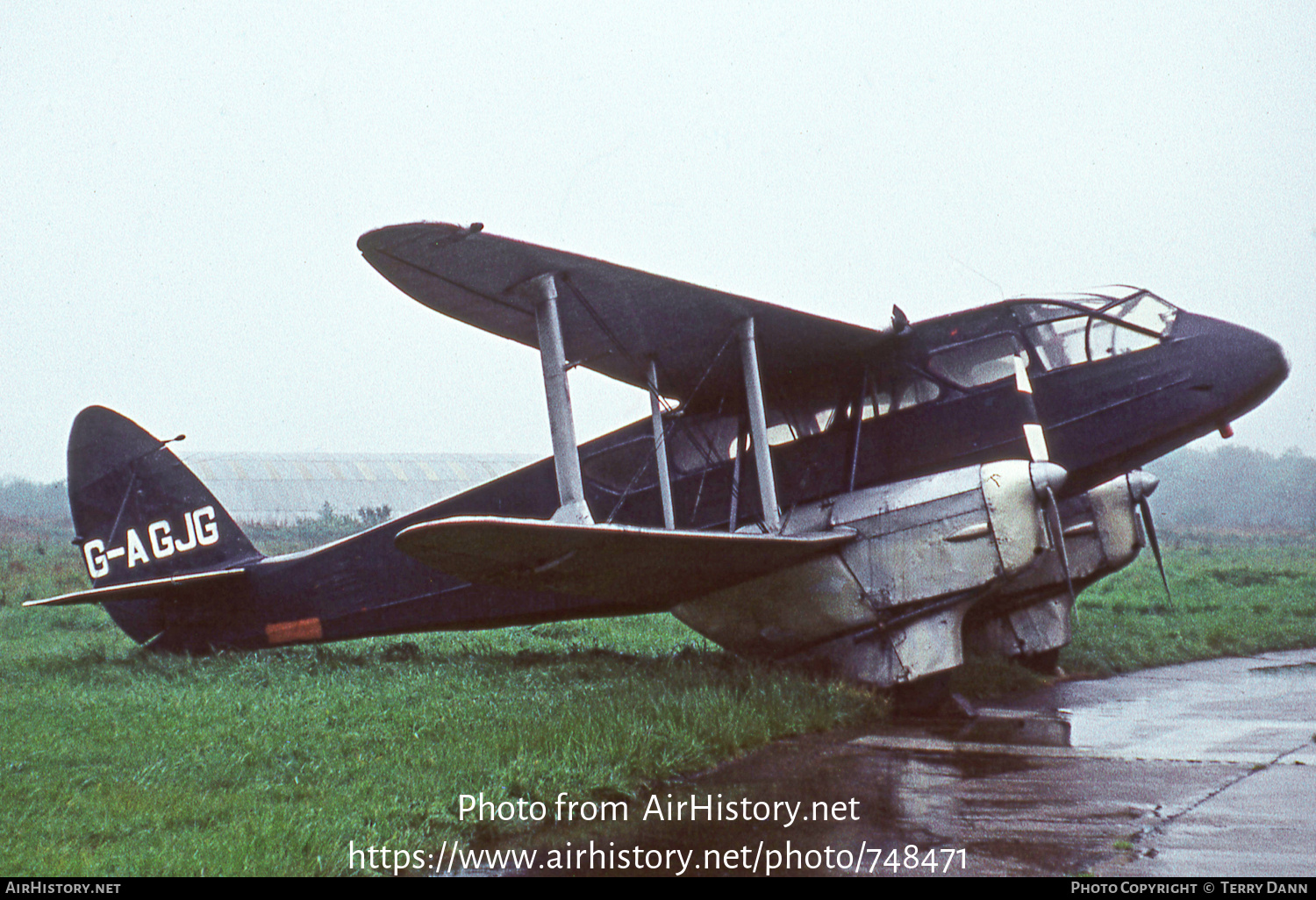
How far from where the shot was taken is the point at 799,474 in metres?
8.18

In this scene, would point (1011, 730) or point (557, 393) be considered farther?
point (557, 393)

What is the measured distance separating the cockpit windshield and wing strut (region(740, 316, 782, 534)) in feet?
6.66

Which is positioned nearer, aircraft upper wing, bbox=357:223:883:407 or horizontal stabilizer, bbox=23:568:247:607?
aircraft upper wing, bbox=357:223:883:407

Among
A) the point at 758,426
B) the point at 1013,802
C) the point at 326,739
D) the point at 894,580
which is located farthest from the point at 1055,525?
the point at 326,739

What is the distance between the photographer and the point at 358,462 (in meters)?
43.0

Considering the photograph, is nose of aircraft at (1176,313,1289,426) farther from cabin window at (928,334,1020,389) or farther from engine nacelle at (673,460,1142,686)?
engine nacelle at (673,460,1142,686)

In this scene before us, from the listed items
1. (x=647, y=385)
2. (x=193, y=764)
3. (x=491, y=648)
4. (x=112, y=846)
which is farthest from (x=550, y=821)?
(x=491, y=648)

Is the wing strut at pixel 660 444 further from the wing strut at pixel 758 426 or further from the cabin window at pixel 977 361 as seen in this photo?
the cabin window at pixel 977 361

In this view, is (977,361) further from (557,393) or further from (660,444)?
(557,393)

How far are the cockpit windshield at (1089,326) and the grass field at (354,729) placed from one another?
2796 millimetres

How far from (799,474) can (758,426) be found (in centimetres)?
83

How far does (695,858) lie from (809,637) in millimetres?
3725

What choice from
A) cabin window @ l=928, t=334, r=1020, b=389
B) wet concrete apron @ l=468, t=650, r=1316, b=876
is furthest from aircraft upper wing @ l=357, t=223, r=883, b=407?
wet concrete apron @ l=468, t=650, r=1316, b=876

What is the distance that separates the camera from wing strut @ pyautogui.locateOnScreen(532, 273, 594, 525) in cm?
671
